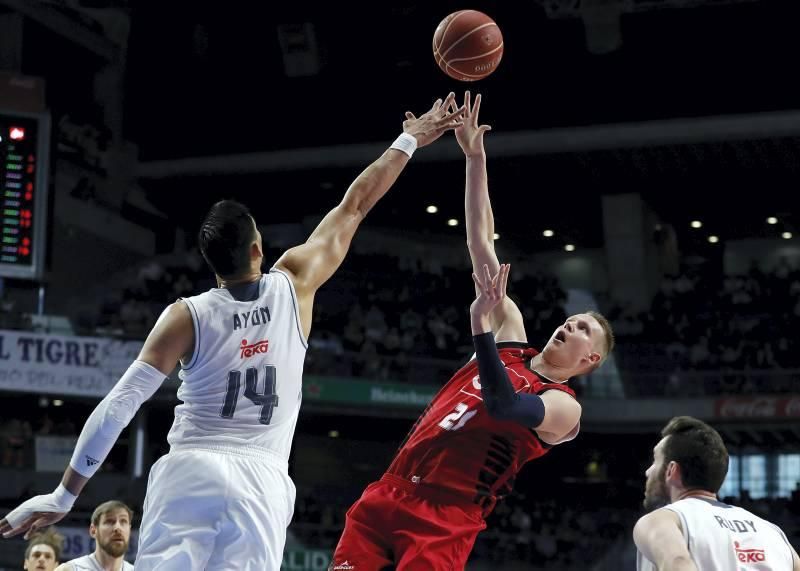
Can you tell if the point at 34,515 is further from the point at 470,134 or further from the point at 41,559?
the point at 41,559

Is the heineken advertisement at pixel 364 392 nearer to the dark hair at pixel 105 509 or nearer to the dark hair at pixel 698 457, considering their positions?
the dark hair at pixel 105 509

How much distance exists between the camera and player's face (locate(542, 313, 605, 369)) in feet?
19.7

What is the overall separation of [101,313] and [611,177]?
1188cm

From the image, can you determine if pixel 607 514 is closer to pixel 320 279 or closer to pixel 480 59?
pixel 480 59

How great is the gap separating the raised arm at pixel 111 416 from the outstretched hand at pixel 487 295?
138cm

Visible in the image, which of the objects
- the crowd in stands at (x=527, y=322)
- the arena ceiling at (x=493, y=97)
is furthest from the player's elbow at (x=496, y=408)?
the arena ceiling at (x=493, y=97)

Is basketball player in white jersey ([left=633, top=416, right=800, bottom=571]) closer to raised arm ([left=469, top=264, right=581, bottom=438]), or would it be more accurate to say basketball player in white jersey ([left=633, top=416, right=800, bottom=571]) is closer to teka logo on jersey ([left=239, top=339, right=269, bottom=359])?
raised arm ([left=469, top=264, right=581, bottom=438])

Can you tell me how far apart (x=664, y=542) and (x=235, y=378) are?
1.73 m

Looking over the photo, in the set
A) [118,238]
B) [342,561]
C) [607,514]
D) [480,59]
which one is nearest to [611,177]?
[607,514]

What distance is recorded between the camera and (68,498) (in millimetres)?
4426

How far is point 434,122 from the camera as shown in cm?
612

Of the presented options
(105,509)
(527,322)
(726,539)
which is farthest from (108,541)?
(527,322)

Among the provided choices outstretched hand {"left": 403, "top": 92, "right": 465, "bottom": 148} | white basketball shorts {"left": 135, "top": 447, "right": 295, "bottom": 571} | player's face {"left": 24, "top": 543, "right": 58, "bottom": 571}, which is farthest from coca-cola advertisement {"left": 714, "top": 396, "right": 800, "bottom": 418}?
white basketball shorts {"left": 135, "top": 447, "right": 295, "bottom": 571}

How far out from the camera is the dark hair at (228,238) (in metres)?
4.54
